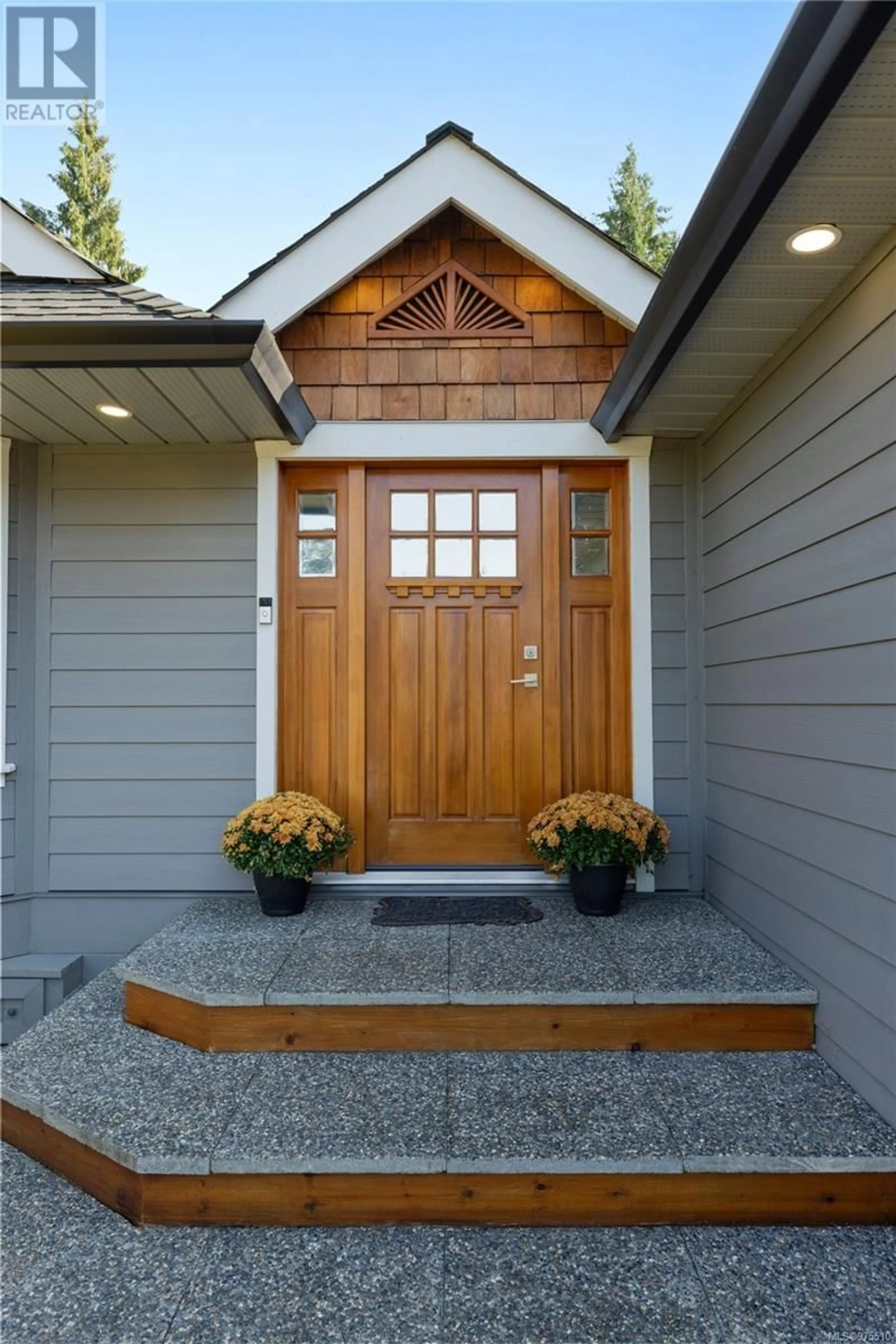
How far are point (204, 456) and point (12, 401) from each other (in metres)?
0.79

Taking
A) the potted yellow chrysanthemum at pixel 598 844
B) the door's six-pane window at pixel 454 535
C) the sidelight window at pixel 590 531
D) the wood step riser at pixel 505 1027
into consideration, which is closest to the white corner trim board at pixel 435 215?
the sidelight window at pixel 590 531

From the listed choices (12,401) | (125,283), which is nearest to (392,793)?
(12,401)

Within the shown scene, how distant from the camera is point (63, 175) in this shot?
12242mm

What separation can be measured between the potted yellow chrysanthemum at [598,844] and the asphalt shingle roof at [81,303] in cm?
237

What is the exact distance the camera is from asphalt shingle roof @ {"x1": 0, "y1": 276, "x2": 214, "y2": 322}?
2402 mm

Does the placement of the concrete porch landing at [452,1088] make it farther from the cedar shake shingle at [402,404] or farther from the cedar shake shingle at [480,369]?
the cedar shake shingle at [480,369]

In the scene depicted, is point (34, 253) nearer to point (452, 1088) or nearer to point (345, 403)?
point (345, 403)

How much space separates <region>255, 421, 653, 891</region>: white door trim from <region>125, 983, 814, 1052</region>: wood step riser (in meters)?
1.04

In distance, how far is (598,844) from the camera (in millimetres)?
2793

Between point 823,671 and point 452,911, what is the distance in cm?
179

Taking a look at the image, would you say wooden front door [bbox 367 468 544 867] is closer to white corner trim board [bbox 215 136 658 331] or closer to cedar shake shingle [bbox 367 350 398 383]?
cedar shake shingle [bbox 367 350 398 383]

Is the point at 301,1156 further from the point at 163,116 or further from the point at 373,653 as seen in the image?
the point at 163,116

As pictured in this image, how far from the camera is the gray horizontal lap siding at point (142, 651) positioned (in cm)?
322

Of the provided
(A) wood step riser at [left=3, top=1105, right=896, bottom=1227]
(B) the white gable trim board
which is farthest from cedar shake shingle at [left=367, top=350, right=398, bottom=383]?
(A) wood step riser at [left=3, top=1105, right=896, bottom=1227]
